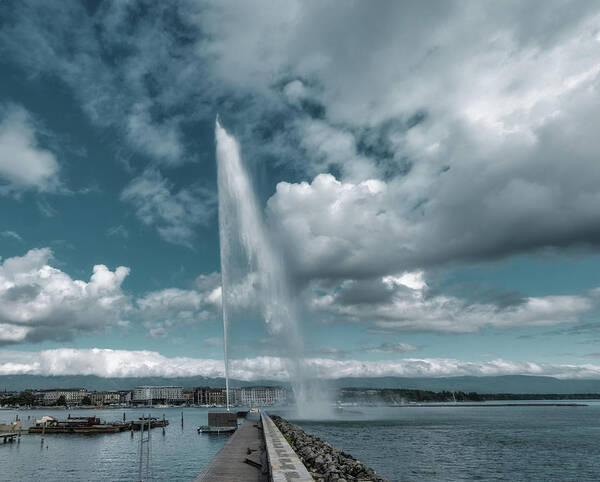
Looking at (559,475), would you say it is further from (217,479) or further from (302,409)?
(302,409)

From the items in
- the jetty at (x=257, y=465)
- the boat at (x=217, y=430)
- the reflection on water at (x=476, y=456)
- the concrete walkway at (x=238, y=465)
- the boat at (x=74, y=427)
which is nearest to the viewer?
the jetty at (x=257, y=465)

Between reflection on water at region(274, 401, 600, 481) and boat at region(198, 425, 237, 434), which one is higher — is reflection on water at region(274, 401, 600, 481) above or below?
below

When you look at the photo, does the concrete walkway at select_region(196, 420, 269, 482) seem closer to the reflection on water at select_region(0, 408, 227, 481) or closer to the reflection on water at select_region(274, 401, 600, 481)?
the reflection on water at select_region(0, 408, 227, 481)

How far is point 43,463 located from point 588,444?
72.0 meters

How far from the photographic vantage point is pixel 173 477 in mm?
42062

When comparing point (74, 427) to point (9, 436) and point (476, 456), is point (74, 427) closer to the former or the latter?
point (9, 436)

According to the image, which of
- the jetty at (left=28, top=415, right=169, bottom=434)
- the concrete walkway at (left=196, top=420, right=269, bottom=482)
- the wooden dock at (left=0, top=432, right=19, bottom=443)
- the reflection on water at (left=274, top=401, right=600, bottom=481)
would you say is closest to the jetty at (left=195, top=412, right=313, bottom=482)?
the concrete walkway at (left=196, top=420, right=269, bottom=482)

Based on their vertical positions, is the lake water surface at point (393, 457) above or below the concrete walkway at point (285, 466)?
below

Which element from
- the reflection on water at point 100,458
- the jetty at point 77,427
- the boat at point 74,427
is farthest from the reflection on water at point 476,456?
the boat at point 74,427

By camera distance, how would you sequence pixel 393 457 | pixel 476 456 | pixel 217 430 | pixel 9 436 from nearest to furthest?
pixel 393 457 < pixel 476 456 < pixel 9 436 < pixel 217 430

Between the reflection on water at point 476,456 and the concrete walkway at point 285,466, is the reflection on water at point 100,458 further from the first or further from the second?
the reflection on water at point 476,456

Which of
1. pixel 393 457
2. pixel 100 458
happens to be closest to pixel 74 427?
pixel 100 458

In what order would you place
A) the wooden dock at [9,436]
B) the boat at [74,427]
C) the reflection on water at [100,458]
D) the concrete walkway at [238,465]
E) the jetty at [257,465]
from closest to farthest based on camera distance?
the jetty at [257,465] → the concrete walkway at [238,465] → the reflection on water at [100,458] → the wooden dock at [9,436] → the boat at [74,427]

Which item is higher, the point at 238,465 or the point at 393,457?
the point at 238,465
